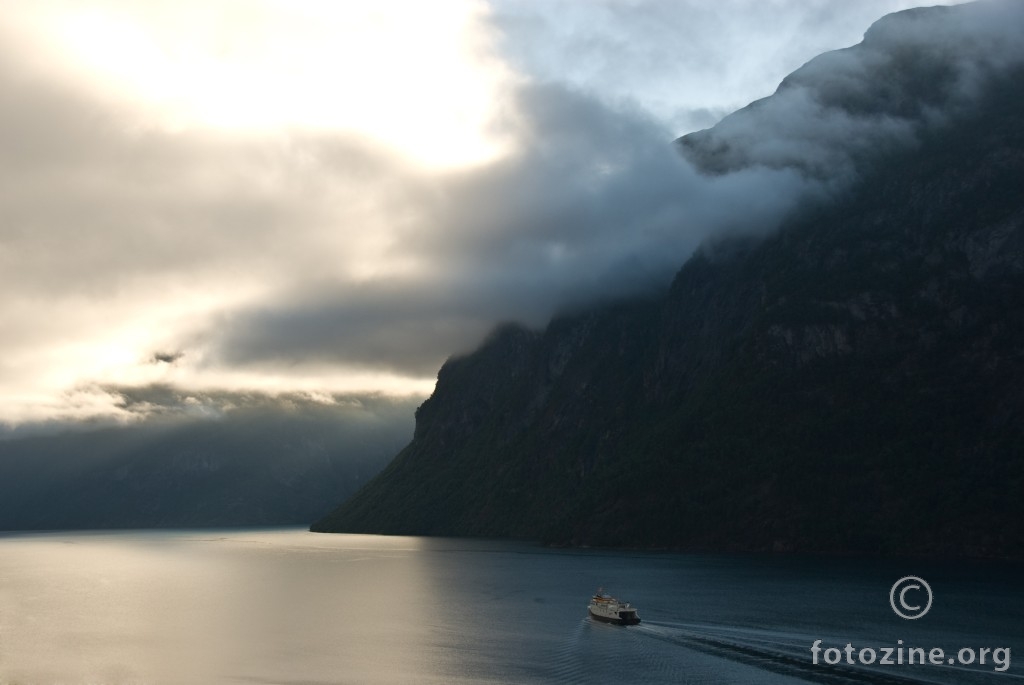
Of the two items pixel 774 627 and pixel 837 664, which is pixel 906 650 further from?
pixel 774 627

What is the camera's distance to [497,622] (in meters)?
168

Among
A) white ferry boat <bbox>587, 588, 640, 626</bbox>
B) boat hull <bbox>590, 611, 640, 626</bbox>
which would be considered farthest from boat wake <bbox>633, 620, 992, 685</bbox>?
white ferry boat <bbox>587, 588, 640, 626</bbox>

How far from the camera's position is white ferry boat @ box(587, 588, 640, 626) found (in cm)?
15662

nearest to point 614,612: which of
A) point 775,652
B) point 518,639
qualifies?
point 518,639

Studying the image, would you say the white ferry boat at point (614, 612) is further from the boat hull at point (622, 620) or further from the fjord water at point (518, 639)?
the fjord water at point (518, 639)

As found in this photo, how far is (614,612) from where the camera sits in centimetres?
15838

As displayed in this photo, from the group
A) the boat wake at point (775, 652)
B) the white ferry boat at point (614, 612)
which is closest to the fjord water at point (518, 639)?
the boat wake at point (775, 652)

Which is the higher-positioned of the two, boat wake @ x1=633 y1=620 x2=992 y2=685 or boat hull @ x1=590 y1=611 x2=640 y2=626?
boat hull @ x1=590 y1=611 x2=640 y2=626

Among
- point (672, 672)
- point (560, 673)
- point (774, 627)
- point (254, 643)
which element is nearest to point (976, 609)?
point (774, 627)

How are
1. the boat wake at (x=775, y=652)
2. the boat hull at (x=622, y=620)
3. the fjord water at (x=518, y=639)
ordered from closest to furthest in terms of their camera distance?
the boat wake at (x=775, y=652), the fjord water at (x=518, y=639), the boat hull at (x=622, y=620)

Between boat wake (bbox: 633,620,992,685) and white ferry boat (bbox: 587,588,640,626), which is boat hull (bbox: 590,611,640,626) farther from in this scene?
boat wake (bbox: 633,620,992,685)

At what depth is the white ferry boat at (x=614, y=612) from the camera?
157 m

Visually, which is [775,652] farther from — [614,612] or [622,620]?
[614,612]

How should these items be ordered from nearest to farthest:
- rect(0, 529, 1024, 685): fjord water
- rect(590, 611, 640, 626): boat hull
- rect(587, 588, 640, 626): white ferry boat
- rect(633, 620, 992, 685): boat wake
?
1. rect(633, 620, 992, 685): boat wake
2. rect(0, 529, 1024, 685): fjord water
3. rect(590, 611, 640, 626): boat hull
4. rect(587, 588, 640, 626): white ferry boat
